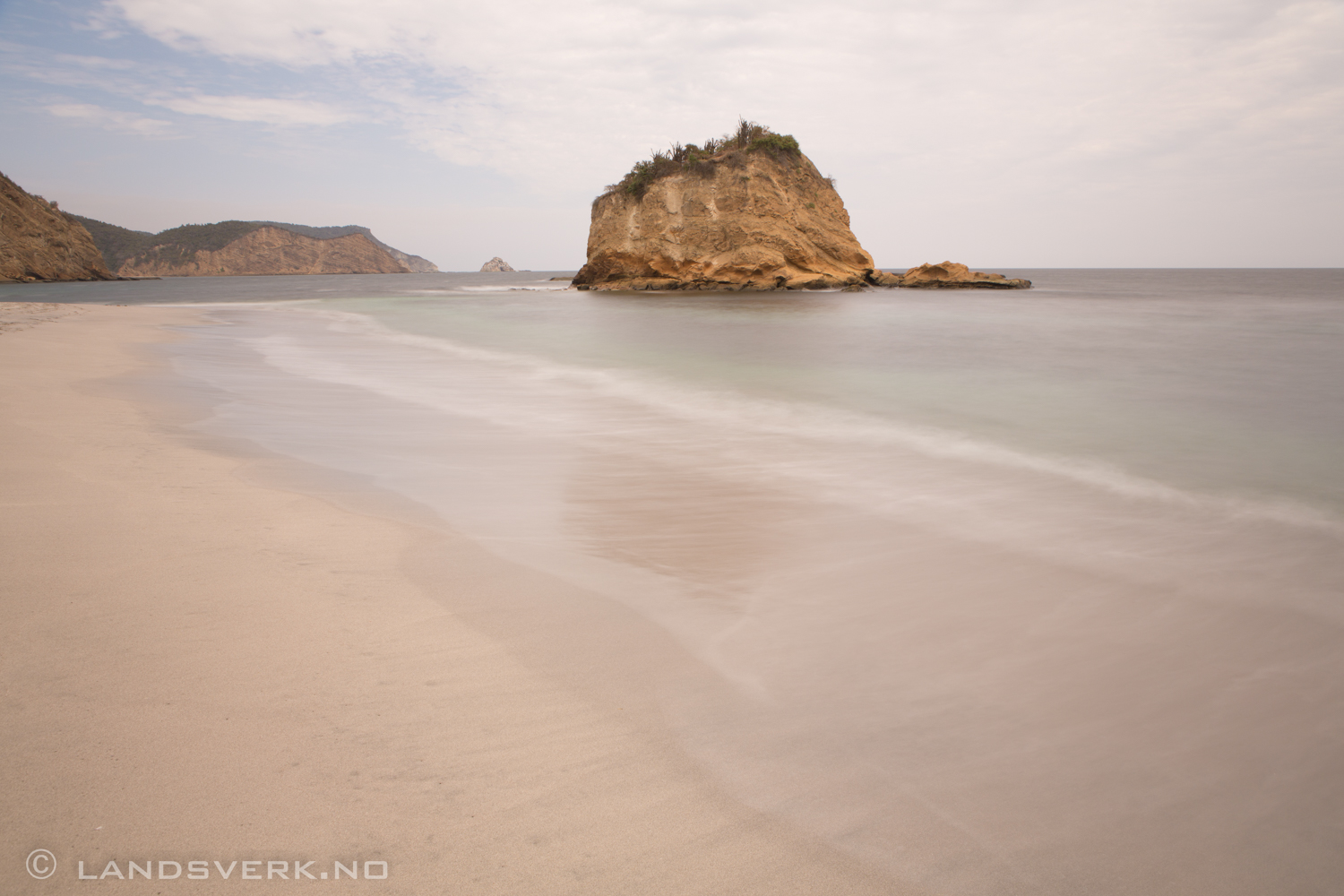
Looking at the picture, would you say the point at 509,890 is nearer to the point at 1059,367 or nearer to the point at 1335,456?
the point at 1335,456

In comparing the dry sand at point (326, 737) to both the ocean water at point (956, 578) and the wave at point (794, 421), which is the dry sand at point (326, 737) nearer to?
the ocean water at point (956, 578)

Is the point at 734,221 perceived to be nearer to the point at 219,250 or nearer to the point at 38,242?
the point at 38,242

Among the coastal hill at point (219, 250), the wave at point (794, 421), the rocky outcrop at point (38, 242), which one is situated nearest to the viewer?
the wave at point (794, 421)

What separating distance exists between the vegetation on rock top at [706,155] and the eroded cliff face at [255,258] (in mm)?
100288

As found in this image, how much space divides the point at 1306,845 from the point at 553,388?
8.12 m

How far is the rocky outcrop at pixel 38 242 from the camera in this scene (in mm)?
57750

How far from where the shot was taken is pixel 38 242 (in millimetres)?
60938

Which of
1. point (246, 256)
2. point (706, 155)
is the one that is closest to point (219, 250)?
point (246, 256)

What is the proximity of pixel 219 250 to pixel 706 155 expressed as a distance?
4199 inches

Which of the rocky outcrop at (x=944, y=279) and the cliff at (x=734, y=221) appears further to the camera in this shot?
the rocky outcrop at (x=944, y=279)

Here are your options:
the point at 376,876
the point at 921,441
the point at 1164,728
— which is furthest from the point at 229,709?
the point at 921,441

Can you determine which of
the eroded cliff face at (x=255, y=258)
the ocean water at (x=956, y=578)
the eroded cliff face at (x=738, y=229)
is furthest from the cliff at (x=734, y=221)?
the eroded cliff face at (x=255, y=258)

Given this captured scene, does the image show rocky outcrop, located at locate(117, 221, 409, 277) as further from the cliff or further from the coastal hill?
the cliff

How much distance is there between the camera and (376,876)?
4.82 feet
